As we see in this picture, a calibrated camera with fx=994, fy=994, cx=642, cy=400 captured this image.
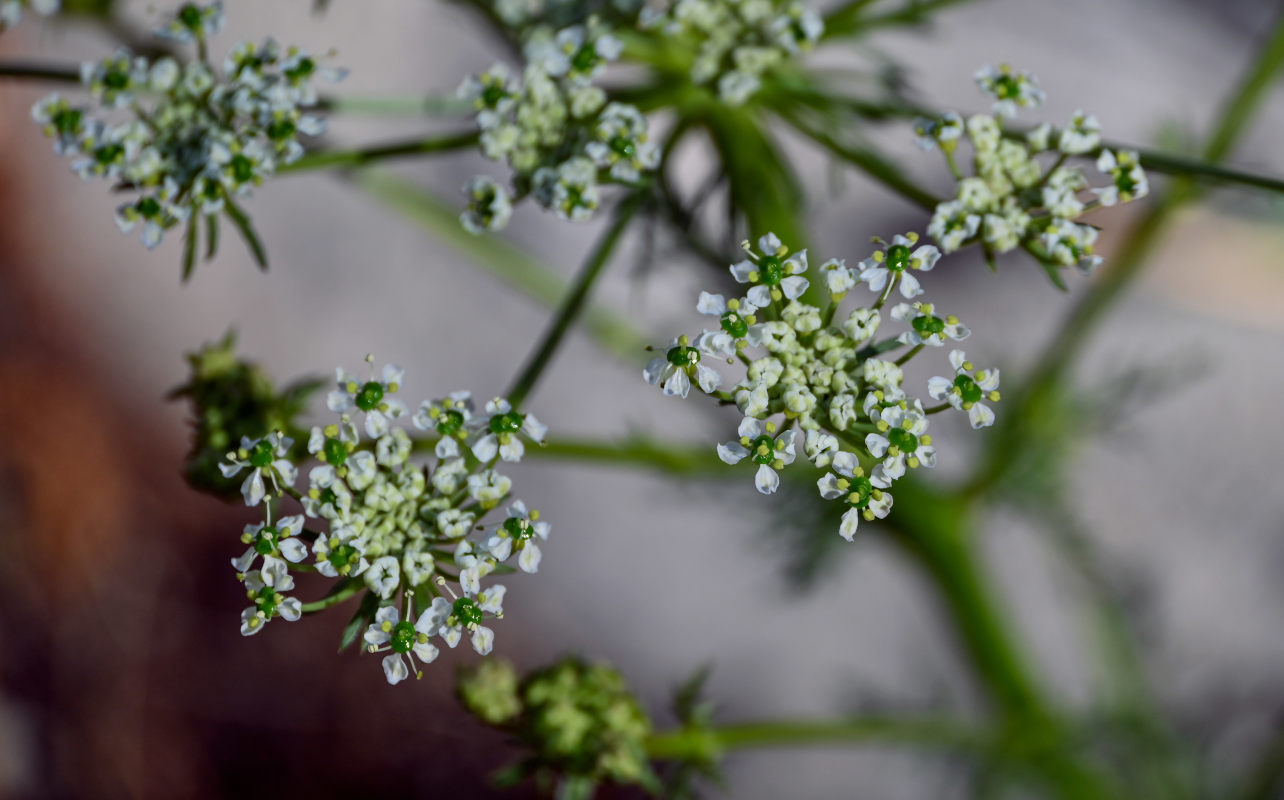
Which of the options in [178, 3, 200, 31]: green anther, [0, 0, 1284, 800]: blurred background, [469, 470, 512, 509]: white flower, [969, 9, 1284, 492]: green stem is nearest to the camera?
[469, 470, 512, 509]: white flower

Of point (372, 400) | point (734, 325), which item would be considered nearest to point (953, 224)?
point (734, 325)

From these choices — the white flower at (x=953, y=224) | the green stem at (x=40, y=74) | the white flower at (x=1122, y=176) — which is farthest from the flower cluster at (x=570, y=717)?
the green stem at (x=40, y=74)

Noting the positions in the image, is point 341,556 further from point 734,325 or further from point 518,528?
point 734,325

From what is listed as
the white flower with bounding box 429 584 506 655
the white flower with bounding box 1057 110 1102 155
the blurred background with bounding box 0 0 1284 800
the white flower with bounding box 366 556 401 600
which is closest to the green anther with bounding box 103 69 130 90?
the white flower with bounding box 366 556 401 600

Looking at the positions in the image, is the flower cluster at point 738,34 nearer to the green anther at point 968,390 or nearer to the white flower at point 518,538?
the green anther at point 968,390

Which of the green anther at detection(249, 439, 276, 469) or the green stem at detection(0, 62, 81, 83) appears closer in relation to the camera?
the green anther at detection(249, 439, 276, 469)

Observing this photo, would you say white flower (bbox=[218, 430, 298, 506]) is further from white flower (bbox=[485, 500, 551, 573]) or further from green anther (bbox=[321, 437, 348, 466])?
white flower (bbox=[485, 500, 551, 573])
